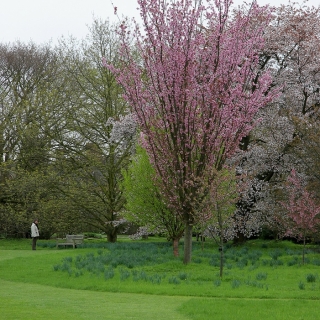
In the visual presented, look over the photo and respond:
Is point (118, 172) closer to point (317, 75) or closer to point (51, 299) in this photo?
point (317, 75)

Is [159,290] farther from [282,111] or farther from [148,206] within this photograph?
[282,111]

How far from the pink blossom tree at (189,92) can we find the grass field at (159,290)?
281cm

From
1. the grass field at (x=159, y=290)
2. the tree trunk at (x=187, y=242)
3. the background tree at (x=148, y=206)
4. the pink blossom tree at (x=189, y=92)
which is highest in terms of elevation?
the pink blossom tree at (x=189, y=92)

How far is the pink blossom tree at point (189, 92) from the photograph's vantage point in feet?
52.1

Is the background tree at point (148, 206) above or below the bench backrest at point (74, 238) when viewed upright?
above

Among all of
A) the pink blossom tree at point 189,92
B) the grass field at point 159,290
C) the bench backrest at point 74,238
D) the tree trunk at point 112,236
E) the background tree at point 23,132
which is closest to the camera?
the grass field at point 159,290

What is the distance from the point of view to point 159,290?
12.1 meters

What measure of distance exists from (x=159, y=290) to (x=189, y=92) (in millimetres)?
6112

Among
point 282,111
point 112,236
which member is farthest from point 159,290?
point 112,236

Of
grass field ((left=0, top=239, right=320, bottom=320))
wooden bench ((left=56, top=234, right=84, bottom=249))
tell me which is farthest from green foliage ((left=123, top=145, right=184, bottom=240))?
wooden bench ((left=56, top=234, right=84, bottom=249))

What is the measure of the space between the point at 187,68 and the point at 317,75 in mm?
14196

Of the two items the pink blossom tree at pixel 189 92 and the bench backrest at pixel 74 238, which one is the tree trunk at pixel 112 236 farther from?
the pink blossom tree at pixel 189 92

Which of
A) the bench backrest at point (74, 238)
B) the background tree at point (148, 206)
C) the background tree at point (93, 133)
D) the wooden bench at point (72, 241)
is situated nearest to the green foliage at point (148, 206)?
the background tree at point (148, 206)

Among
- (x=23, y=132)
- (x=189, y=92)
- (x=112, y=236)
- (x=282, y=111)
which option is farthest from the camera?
(x=112, y=236)
